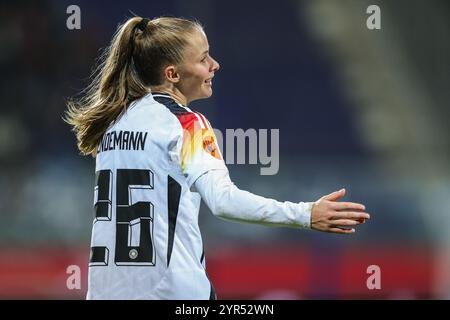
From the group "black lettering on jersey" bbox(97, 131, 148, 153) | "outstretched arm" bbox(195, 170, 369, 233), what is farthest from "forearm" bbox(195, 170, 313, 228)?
"black lettering on jersey" bbox(97, 131, 148, 153)

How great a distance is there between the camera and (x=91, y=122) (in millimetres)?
2617

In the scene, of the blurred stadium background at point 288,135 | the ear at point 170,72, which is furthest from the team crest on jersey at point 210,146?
the blurred stadium background at point 288,135

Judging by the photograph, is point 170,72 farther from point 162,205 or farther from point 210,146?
point 162,205

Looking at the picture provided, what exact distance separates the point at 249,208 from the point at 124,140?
0.41 metres

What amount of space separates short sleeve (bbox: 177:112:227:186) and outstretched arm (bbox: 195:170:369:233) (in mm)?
61

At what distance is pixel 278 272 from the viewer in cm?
548

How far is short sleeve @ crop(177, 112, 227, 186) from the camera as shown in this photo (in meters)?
2.38

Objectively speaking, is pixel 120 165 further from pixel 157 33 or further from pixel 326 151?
pixel 326 151

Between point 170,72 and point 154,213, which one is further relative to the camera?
point 170,72

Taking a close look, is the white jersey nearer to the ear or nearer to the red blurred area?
the ear

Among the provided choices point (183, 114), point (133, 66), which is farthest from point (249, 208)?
point (133, 66)
